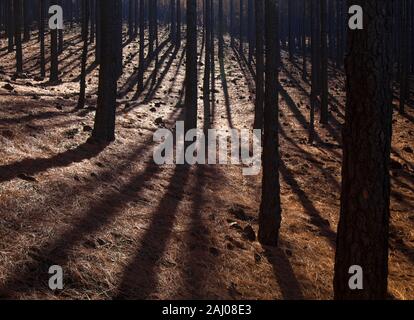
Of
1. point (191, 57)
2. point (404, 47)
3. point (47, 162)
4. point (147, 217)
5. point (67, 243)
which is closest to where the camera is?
point (67, 243)

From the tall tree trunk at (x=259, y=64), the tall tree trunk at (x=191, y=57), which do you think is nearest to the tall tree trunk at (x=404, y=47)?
the tall tree trunk at (x=259, y=64)

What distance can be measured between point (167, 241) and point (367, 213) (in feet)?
11.7

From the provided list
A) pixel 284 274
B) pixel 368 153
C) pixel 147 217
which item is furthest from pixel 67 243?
pixel 368 153

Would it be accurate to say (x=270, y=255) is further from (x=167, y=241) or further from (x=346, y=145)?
(x=346, y=145)

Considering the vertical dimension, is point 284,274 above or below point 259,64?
below

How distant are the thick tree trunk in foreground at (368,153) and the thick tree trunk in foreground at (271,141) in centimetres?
341

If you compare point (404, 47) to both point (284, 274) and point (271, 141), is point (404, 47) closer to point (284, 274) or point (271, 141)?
point (271, 141)

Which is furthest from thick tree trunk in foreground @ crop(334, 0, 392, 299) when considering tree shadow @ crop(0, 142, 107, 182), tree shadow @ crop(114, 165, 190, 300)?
tree shadow @ crop(0, 142, 107, 182)

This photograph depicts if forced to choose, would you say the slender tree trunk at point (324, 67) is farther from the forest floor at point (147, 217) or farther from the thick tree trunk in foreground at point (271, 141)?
the thick tree trunk in foreground at point (271, 141)

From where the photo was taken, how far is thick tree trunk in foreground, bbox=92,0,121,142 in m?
11.6

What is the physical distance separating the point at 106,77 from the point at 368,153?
358 inches

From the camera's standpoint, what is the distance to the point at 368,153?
4.09 meters

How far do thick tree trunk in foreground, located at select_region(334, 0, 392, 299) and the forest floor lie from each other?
6.73ft
